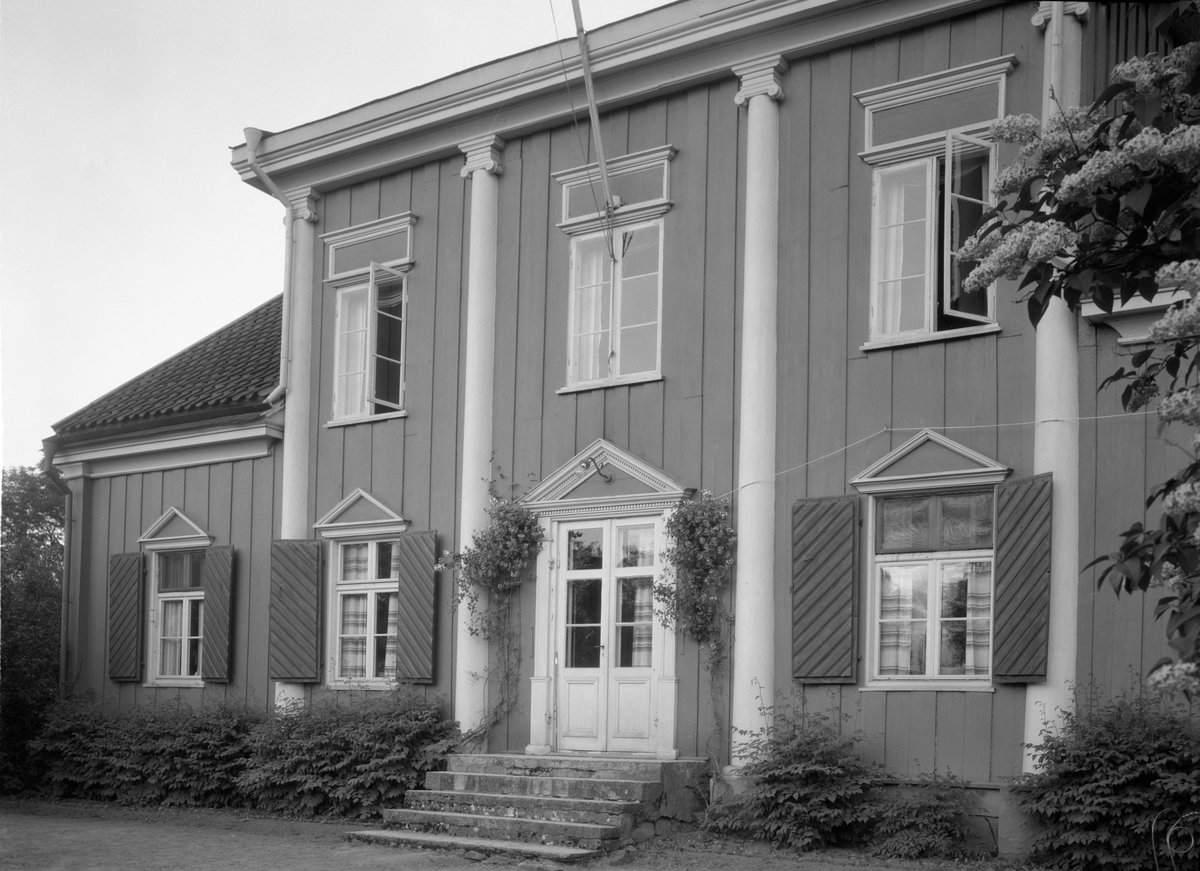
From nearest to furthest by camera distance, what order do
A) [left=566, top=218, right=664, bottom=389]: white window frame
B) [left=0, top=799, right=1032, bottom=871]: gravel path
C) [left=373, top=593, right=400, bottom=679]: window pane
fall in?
[left=0, top=799, right=1032, bottom=871]: gravel path, [left=566, top=218, right=664, bottom=389]: white window frame, [left=373, top=593, right=400, bottom=679]: window pane

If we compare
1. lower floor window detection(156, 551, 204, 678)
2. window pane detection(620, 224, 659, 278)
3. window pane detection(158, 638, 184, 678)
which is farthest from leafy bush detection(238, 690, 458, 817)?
window pane detection(620, 224, 659, 278)

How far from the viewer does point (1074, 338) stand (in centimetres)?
1035

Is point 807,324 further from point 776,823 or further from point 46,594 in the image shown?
point 46,594

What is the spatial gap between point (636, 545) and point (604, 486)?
612 mm

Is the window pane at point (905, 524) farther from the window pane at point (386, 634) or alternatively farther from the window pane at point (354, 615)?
the window pane at point (354, 615)

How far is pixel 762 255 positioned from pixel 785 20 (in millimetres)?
1970

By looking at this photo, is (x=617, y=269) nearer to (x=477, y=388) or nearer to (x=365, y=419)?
(x=477, y=388)

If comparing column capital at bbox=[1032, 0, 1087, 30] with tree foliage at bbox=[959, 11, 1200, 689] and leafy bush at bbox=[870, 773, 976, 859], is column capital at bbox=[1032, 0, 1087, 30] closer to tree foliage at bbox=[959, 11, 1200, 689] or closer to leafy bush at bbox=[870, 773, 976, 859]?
tree foliage at bbox=[959, 11, 1200, 689]

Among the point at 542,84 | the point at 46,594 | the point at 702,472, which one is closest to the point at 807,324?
the point at 702,472

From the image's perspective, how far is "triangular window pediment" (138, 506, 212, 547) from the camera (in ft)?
53.1

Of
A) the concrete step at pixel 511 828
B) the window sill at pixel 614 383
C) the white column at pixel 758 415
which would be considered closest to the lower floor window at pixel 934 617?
the white column at pixel 758 415

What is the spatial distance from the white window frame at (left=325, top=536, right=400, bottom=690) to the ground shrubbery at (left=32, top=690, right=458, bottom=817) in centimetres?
23

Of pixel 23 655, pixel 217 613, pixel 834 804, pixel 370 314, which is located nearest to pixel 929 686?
pixel 834 804

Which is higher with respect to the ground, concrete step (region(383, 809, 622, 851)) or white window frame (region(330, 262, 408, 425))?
white window frame (region(330, 262, 408, 425))
